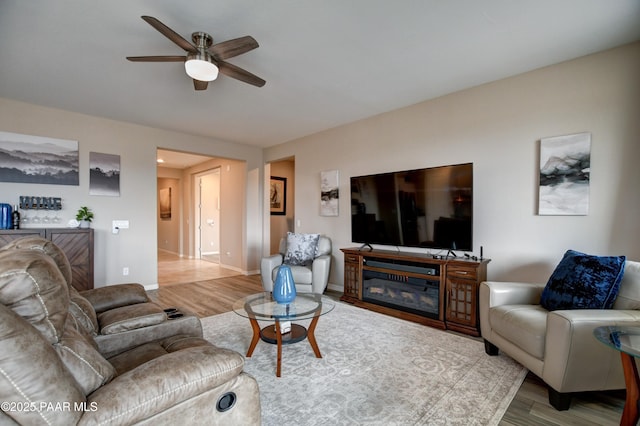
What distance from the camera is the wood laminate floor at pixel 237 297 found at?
5.55 feet

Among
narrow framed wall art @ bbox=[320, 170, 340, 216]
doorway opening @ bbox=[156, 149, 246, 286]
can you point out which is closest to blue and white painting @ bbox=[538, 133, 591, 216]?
narrow framed wall art @ bbox=[320, 170, 340, 216]

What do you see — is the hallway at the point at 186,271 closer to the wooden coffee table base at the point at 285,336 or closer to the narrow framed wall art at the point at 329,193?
the narrow framed wall art at the point at 329,193

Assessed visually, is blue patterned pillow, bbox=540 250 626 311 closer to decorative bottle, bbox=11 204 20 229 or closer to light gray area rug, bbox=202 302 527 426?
light gray area rug, bbox=202 302 527 426

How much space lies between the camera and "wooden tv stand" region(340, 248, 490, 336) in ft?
9.33

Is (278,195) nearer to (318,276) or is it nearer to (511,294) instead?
(318,276)

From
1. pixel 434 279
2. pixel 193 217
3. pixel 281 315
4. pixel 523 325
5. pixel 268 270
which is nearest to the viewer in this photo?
pixel 523 325

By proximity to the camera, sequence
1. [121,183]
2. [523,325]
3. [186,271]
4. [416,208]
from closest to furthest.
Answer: [523,325]
[416,208]
[121,183]
[186,271]

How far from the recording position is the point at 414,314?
129 inches

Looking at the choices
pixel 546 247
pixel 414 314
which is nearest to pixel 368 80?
pixel 546 247

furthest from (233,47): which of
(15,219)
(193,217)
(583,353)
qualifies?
(193,217)

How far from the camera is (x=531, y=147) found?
9.34 ft

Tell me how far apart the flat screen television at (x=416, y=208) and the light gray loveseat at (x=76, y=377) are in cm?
265

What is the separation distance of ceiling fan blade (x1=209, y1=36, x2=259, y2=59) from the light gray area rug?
238 centimetres

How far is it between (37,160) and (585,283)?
19.8 ft
